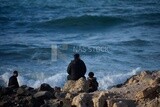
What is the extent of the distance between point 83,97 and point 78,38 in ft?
52.5

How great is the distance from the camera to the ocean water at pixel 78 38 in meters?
17.5

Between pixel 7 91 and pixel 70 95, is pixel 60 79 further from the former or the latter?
pixel 70 95

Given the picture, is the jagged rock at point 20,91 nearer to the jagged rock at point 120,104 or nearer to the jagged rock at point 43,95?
the jagged rock at point 43,95

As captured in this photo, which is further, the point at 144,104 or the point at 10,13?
the point at 10,13

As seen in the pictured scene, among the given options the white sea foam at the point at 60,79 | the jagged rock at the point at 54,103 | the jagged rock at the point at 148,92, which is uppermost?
the jagged rock at the point at 148,92

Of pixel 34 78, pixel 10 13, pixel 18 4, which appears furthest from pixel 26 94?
pixel 18 4

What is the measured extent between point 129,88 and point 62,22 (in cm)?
2123

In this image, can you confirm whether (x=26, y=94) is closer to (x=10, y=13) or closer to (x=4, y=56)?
(x=4, y=56)

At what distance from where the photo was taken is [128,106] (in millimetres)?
9078

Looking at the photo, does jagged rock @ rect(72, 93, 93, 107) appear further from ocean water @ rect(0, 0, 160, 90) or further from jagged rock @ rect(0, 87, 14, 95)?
ocean water @ rect(0, 0, 160, 90)

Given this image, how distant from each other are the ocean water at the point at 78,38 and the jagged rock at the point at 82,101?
5375 millimetres

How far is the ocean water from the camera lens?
57.3ft

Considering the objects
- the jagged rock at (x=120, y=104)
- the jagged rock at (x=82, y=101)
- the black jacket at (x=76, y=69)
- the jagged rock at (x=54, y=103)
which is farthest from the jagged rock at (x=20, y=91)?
the jagged rock at (x=120, y=104)

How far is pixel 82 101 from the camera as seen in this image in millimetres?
9406
